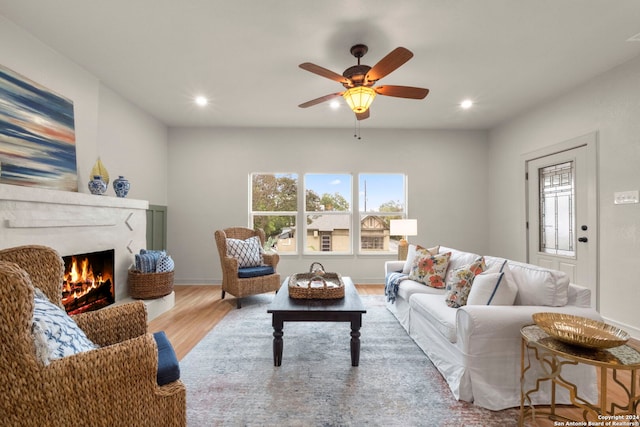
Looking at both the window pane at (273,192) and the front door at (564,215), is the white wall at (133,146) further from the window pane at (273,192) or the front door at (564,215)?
the front door at (564,215)

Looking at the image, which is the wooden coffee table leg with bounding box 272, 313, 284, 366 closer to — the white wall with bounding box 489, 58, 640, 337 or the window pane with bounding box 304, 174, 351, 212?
the window pane with bounding box 304, 174, 351, 212

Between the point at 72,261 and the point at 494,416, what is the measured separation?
349 centimetres

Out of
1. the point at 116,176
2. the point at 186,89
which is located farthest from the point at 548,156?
the point at 116,176

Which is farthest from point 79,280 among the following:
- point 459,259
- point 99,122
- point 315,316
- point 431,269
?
point 459,259

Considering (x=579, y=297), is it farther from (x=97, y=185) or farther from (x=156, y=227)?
(x=156, y=227)

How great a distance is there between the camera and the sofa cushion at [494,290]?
6.59ft

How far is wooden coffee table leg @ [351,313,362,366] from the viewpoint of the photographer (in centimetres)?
225

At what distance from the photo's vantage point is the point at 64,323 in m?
1.24

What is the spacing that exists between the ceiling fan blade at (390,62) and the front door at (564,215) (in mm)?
2810

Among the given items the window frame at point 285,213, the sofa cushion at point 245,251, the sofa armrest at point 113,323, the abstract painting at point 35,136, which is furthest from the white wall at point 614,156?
the abstract painting at point 35,136

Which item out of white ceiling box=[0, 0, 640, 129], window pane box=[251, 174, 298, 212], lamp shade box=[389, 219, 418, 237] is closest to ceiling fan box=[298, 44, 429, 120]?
white ceiling box=[0, 0, 640, 129]

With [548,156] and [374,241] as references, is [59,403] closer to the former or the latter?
[374,241]

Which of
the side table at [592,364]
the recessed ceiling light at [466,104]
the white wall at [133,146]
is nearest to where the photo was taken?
the side table at [592,364]

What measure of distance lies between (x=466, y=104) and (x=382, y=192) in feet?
6.23
